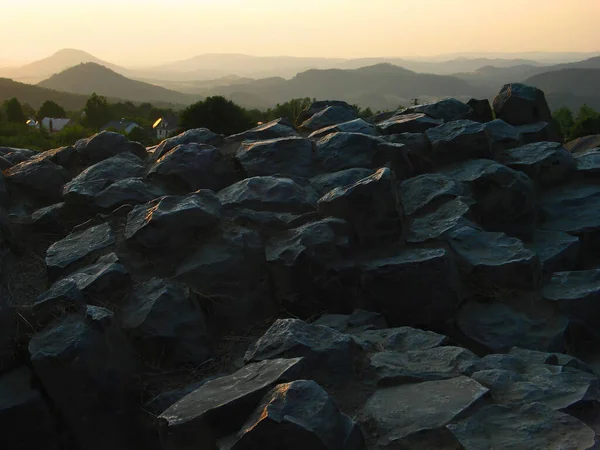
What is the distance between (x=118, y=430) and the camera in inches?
297

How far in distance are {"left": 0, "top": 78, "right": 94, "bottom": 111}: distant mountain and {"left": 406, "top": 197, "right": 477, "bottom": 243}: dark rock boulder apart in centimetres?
14676

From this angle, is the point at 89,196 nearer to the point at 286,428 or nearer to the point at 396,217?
the point at 396,217

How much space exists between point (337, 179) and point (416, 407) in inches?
238

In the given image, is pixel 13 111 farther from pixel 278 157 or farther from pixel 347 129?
pixel 278 157

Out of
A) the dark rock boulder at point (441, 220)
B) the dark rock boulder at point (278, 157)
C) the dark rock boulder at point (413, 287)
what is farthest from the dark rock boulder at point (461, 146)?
the dark rock boulder at point (413, 287)

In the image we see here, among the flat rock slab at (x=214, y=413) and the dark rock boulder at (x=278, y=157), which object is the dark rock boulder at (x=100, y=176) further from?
the flat rock slab at (x=214, y=413)

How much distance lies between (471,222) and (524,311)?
6.10 feet

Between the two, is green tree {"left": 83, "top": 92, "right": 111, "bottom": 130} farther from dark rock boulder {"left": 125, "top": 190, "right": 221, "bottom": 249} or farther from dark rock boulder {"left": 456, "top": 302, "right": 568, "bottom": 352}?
dark rock boulder {"left": 456, "top": 302, "right": 568, "bottom": 352}

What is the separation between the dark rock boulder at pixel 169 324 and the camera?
26.9 ft

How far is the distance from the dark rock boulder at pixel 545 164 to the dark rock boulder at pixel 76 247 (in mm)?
8334

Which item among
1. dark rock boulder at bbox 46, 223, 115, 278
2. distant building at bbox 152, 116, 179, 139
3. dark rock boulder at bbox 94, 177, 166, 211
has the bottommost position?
distant building at bbox 152, 116, 179, 139

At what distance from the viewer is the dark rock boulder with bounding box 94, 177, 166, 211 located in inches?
432

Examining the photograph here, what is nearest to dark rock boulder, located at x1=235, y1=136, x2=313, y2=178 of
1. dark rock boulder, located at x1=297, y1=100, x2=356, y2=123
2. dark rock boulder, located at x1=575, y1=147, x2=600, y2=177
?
dark rock boulder, located at x1=297, y1=100, x2=356, y2=123

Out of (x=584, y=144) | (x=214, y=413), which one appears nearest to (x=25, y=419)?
(x=214, y=413)
